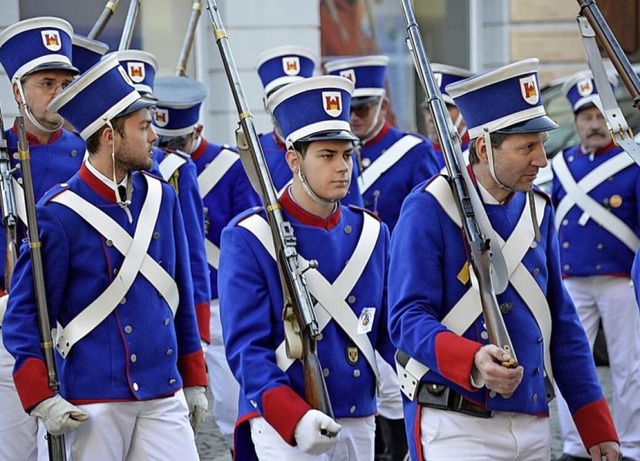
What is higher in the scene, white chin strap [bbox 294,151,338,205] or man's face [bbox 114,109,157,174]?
man's face [bbox 114,109,157,174]

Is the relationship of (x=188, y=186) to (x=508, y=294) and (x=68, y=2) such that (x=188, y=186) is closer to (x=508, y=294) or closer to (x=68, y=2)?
(x=508, y=294)

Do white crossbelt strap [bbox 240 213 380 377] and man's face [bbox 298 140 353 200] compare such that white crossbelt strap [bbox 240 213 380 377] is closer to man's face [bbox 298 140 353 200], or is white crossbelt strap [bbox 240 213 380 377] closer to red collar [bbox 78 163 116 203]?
man's face [bbox 298 140 353 200]

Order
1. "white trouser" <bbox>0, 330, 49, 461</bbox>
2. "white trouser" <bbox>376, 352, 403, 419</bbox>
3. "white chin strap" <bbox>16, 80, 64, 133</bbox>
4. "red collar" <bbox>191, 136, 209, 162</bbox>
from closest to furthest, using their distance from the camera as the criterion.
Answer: "white trouser" <bbox>0, 330, 49, 461</bbox> → "white chin strap" <bbox>16, 80, 64, 133</bbox> → "white trouser" <bbox>376, 352, 403, 419</bbox> → "red collar" <bbox>191, 136, 209, 162</bbox>

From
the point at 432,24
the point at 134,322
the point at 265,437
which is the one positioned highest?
the point at 432,24

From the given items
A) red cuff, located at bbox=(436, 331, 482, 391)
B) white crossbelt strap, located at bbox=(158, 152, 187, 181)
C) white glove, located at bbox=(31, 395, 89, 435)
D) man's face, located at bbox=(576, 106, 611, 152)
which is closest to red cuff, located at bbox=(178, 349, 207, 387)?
white glove, located at bbox=(31, 395, 89, 435)

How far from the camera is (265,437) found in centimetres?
496

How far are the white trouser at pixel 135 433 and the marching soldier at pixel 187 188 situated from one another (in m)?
1.17

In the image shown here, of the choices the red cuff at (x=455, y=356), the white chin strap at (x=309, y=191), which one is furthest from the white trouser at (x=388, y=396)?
the red cuff at (x=455, y=356)

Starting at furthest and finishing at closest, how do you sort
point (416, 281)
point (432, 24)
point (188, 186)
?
1. point (432, 24)
2. point (188, 186)
3. point (416, 281)

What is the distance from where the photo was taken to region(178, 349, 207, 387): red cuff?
553cm

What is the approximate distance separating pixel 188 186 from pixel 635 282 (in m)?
2.80

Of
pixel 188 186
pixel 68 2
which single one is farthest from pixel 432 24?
pixel 188 186

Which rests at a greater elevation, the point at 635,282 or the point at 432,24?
the point at 432,24

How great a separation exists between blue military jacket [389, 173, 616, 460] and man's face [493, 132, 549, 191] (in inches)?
5.0
